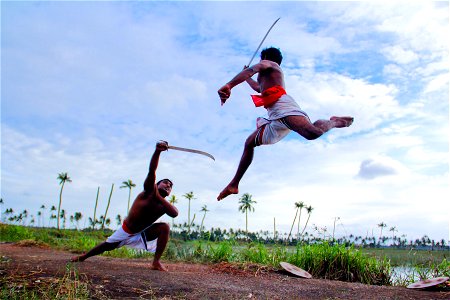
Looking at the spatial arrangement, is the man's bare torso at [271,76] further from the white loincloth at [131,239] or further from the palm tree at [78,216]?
the palm tree at [78,216]

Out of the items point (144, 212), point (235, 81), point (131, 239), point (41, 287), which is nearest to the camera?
point (235, 81)

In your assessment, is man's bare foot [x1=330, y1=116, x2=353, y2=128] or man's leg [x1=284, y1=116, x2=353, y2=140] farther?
man's bare foot [x1=330, y1=116, x2=353, y2=128]

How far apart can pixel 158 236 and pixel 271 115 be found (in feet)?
10.9

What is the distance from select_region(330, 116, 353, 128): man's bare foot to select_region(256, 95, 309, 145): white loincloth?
45 centimetres

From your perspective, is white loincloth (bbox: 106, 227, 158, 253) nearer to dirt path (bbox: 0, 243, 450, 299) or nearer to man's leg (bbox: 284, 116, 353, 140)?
dirt path (bbox: 0, 243, 450, 299)

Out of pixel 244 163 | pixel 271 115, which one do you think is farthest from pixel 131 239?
pixel 271 115

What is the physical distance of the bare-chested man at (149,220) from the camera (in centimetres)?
643

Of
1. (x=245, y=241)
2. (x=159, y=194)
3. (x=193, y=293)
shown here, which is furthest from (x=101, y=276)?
(x=245, y=241)

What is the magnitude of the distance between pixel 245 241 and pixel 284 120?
6.97 meters

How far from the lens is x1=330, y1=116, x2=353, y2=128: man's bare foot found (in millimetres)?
4766

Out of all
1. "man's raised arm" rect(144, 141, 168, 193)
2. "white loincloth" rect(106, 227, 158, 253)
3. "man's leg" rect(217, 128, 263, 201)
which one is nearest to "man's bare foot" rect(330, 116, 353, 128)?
"man's leg" rect(217, 128, 263, 201)

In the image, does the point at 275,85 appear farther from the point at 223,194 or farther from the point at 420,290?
the point at 420,290

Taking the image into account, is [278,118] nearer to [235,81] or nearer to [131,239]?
[235,81]

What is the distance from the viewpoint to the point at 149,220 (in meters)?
6.68
